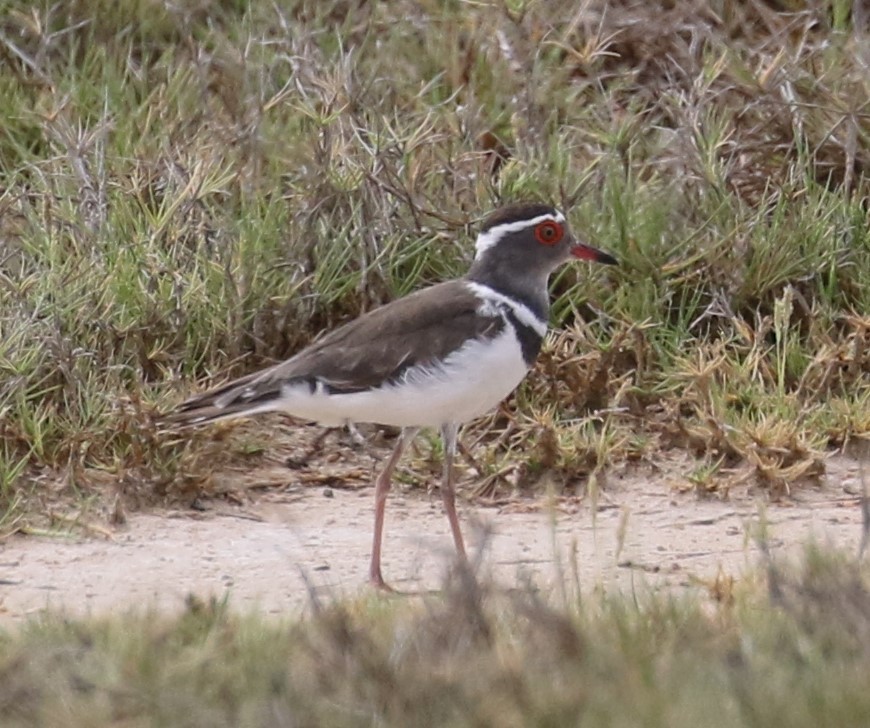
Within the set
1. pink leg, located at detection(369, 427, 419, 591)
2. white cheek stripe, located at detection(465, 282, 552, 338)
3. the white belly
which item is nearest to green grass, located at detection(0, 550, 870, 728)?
pink leg, located at detection(369, 427, 419, 591)

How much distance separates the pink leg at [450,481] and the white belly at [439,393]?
0.30 feet

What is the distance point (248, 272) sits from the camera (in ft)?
25.8

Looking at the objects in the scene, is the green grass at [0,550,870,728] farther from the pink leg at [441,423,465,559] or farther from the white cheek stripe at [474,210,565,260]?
the white cheek stripe at [474,210,565,260]

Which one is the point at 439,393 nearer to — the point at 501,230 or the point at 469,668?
the point at 501,230

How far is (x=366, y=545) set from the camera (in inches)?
268

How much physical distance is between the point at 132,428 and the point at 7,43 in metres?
2.93

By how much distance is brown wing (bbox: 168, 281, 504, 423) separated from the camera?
21.0 ft

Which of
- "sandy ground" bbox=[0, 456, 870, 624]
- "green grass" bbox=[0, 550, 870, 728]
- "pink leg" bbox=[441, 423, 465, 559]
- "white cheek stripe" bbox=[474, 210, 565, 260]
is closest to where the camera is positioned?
"green grass" bbox=[0, 550, 870, 728]

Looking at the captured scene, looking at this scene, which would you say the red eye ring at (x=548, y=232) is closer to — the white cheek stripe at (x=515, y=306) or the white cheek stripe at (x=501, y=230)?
the white cheek stripe at (x=501, y=230)

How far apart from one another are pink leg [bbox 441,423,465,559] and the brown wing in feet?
1.02

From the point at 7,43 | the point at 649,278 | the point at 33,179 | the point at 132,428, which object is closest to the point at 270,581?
the point at 132,428

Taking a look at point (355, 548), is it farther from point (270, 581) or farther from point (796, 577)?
point (796, 577)

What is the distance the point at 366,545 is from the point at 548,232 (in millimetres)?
1267

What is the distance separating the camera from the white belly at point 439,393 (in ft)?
20.8
